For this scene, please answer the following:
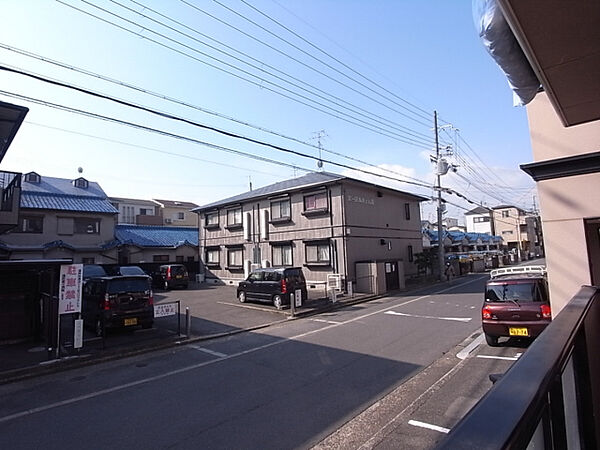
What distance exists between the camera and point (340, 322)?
1220 centimetres

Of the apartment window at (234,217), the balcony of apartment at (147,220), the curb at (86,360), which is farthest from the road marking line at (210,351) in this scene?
the balcony of apartment at (147,220)

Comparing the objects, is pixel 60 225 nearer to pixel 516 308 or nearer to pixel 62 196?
pixel 62 196

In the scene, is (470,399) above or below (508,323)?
below

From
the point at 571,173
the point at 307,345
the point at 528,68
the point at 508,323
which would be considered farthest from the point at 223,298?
the point at 528,68

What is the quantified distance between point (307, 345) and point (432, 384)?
384cm

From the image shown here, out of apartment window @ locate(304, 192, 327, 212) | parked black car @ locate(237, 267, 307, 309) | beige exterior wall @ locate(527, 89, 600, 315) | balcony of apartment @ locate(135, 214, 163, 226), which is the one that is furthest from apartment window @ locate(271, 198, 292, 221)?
balcony of apartment @ locate(135, 214, 163, 226)

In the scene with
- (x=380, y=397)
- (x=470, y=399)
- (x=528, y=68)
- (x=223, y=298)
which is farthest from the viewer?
(x=223, y=298)

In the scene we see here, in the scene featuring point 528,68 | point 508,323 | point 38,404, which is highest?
point 528,68

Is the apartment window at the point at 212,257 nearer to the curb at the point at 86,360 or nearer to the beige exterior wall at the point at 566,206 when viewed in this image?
the curb at the point at 86,360

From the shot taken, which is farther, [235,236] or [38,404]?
[235,236]

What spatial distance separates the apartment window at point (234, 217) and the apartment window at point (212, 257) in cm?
300

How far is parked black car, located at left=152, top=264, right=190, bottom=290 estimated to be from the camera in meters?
24.9

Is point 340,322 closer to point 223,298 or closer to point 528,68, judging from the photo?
point 223,298

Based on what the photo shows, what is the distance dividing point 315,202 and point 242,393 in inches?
658
